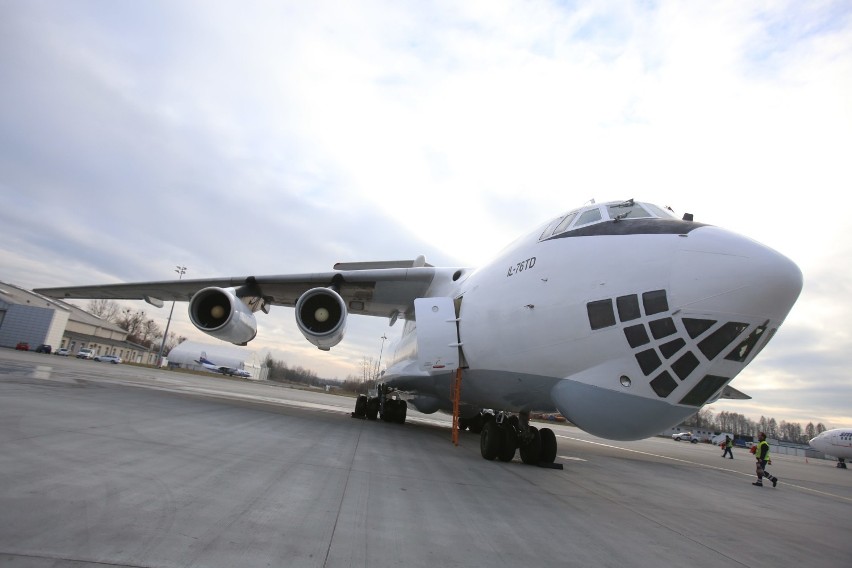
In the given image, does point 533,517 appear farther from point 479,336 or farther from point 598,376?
point 479,336

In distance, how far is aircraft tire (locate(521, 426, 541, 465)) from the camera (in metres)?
7.75

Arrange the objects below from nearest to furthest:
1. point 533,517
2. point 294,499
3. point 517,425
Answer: point 294,499
point 533,517
point 517,425

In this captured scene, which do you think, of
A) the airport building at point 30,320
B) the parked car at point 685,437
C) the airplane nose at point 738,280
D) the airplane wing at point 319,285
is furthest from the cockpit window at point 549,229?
the parked car at point 685,437

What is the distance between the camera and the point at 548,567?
9.68 ft

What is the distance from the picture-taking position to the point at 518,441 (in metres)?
7.74

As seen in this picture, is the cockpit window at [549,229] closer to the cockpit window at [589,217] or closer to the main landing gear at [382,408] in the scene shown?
the cockpit window at [589,217]

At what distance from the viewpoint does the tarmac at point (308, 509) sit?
2498 millimetres

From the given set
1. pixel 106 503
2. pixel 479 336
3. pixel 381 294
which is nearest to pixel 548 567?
pixel 106 503

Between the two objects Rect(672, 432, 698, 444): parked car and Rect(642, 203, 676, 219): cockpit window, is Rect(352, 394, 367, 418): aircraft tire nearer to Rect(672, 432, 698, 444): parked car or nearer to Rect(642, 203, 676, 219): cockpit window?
Rect(642, 203, 676, 219): cockpit window

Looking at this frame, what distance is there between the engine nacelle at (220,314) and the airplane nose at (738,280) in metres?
7.99

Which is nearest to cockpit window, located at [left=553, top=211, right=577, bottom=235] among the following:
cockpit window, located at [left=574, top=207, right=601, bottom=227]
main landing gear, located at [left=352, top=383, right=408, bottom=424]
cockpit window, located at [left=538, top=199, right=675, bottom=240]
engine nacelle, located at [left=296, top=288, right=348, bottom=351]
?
cockpit window, located at [left=538, top=199, right=675, bottom=240]

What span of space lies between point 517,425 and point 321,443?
3146mm

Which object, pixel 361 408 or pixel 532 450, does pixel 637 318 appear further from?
pixel 361 408

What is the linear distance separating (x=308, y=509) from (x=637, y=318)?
123 inches
